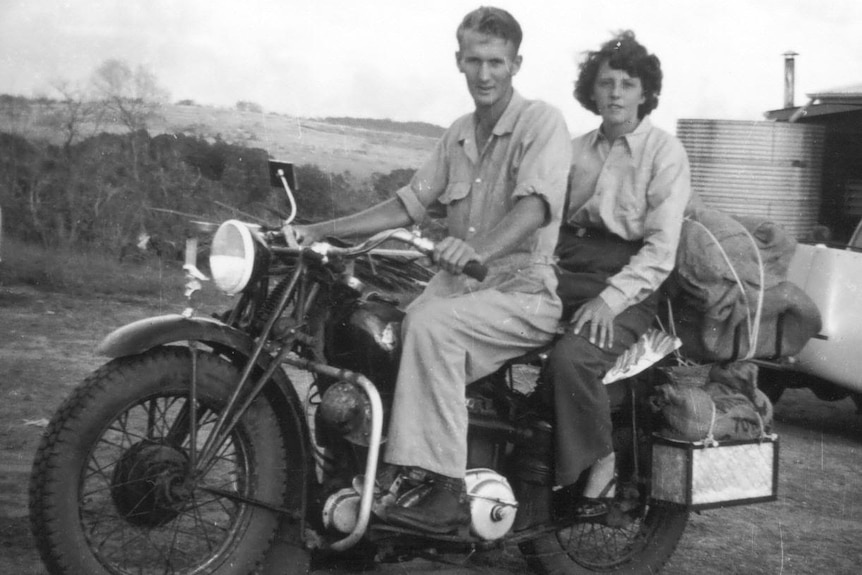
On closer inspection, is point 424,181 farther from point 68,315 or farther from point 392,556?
point 68,315

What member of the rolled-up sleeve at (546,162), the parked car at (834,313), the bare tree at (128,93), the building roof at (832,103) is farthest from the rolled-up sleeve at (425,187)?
the building roof at (832,103)

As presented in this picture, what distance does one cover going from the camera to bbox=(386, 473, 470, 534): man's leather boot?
10.6ft

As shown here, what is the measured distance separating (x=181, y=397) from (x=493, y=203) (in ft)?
4.14

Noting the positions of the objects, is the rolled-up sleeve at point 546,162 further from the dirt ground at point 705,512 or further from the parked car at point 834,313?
the parked car at point 834,313

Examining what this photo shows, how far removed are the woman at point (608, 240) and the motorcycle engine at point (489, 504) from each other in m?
0.20

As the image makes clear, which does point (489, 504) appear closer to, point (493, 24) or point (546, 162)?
point (546, 162)

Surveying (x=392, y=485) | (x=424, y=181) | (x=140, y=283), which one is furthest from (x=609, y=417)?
(x=140, y=283)

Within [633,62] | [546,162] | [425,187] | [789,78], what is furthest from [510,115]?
[789,78]

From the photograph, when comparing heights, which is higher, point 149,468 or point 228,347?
point 228,347

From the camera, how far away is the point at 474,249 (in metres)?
3.32

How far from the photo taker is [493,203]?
3.67 metres

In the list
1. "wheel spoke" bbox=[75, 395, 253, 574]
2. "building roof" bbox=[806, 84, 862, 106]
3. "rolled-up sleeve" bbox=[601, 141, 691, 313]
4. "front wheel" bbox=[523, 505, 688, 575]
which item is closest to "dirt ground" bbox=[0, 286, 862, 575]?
"front wheel" bbox=[523, 505, 688, 575]

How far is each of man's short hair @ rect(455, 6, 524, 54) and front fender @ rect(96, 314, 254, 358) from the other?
132 centimetres

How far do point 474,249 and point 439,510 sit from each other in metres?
0.82
